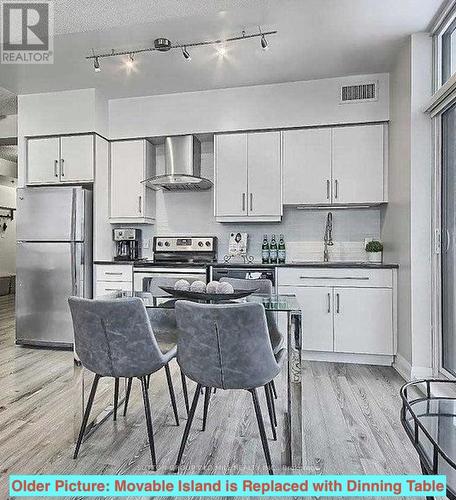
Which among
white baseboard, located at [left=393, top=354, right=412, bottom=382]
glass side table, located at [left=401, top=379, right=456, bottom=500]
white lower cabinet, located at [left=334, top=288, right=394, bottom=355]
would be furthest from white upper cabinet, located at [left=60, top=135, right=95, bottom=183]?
glass side table, located at [left=401, top=379, right=456, bottom=500]

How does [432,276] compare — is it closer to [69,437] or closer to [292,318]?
[292,318]

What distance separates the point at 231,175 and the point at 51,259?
2.14 metres

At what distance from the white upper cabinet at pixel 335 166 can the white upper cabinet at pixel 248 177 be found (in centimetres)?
13

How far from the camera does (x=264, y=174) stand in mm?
4027

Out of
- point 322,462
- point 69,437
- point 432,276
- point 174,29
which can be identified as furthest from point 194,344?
point 174,29

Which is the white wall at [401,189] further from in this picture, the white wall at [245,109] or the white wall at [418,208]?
the white wall at [245,109]

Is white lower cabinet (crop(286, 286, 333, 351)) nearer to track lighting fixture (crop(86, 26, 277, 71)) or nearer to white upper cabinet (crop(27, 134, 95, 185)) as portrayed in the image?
track lighting fixture (crop(86, 26, 277, 71))

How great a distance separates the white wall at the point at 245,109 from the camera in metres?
A: 3.83

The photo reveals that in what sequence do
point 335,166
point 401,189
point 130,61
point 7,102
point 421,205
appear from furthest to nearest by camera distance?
point 7,102 < point 335,166 < point 130,61 < point 401,189 < point 421,205

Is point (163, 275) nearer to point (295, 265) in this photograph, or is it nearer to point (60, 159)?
point (295, 265)

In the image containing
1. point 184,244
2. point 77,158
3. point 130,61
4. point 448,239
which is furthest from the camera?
point 184,244

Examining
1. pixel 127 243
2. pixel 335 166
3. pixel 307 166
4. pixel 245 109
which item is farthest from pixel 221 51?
pixel 127 243

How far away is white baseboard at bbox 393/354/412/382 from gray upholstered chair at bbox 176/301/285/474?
5.88ft

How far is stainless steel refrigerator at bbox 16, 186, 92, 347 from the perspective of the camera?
404 centimetres
